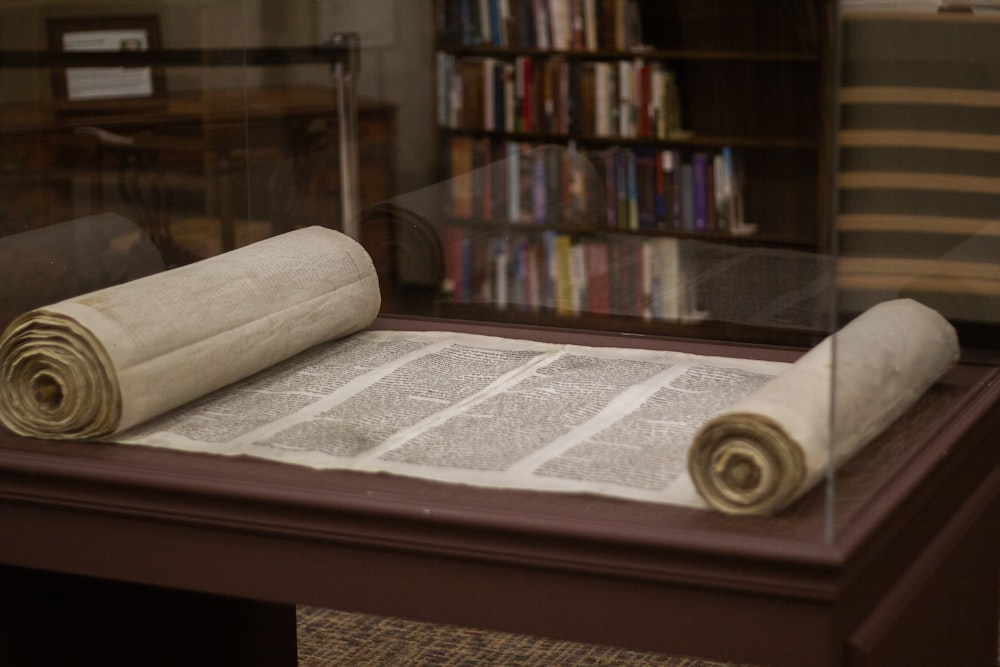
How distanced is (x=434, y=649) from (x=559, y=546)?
1.26m

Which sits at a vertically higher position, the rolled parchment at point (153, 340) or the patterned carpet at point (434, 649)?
the rolled parchment at point (153, 340)

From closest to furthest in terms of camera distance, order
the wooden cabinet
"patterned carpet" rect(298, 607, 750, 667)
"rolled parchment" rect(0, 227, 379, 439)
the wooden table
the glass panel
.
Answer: the wooden table, "rolled parchment" rect(0, 227, 379, 439), the glass panel, the wooden cabinet, "patterned carpet" rect(298, 607, 750, 667)

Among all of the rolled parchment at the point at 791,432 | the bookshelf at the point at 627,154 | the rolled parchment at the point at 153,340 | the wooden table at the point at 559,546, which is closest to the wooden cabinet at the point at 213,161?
the bookshelf at the point at 627,154

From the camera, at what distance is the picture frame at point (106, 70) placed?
2.06m

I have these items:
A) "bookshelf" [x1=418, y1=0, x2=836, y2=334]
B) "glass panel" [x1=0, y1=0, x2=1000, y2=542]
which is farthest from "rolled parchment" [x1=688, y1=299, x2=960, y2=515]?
"bookshelf" [x1=418, y1=0, x2=836, y2=334]

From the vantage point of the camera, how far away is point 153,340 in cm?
143

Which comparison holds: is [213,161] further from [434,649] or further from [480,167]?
[434,649]

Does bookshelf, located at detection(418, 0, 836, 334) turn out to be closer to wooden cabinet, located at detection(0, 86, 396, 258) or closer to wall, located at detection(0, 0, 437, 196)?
wall, located at detection(0, 0, 437, 196)

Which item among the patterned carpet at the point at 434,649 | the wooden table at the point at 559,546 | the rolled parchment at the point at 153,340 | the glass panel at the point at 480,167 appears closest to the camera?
the wooden table at the point at 559,546

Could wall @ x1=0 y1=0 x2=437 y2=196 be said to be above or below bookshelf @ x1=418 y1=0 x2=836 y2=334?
above

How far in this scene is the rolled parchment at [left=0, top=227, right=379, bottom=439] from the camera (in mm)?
1385

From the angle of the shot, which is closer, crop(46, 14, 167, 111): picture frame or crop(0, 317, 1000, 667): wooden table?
crop(0, 317, 1000, 667): wooden table

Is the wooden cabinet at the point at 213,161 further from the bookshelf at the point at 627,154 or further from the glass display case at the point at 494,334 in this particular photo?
the bookshelf at the point at 627,154

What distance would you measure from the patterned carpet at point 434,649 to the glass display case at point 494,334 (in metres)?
0.39
